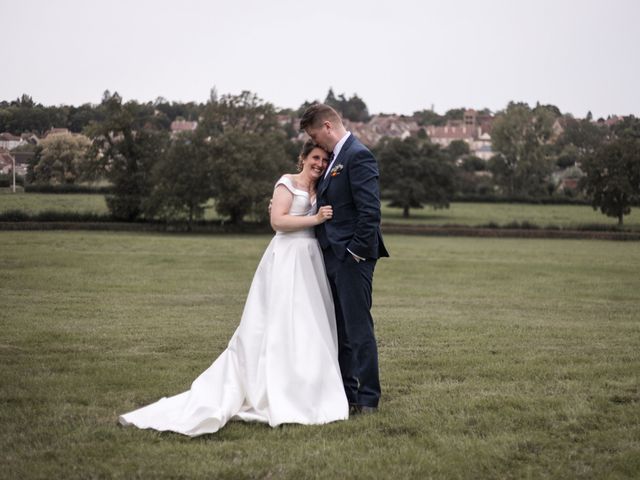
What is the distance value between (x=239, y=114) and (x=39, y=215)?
83.2 ft

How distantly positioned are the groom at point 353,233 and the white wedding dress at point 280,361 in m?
0.22

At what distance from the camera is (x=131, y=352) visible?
388 inches

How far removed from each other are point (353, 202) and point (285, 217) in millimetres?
668

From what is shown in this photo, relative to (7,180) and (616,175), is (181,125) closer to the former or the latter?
(7,180)

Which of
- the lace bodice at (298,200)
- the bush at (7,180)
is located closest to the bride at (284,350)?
the lace bodice at (298,200)

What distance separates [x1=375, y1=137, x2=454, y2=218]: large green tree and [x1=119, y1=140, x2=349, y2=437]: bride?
221 feet

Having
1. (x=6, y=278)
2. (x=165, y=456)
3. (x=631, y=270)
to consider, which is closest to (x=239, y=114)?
(x=631, y=270)

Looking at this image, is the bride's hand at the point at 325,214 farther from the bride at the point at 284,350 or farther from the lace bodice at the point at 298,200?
the lace bodice at the point at 298,200

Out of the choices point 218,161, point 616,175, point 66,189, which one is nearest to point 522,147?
point 616,175

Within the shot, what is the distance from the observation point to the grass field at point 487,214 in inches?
1843

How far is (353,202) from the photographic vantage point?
709cm

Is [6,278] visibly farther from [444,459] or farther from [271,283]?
[444,459]

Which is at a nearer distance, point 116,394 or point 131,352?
point 116,394

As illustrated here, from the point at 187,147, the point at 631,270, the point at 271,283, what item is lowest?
the point at 631,270
